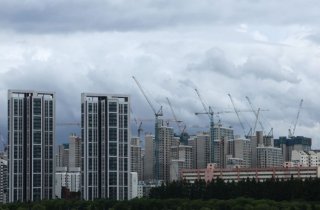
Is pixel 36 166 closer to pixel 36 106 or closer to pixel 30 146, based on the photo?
pixel 30 146

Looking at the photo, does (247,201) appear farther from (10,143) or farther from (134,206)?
(10,143)

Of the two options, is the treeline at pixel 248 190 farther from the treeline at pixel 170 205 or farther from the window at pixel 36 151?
the window at pixel 36 151

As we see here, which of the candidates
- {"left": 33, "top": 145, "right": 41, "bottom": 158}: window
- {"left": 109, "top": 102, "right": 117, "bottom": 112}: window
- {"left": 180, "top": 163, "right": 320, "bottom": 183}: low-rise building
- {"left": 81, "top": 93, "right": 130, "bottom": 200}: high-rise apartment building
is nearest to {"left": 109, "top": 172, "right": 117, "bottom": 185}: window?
{"left": 81, "top": 93, "right": 130, "bottom": 200}: high-rise apartment building

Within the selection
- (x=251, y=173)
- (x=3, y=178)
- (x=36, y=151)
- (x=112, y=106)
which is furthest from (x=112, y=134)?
(x=251, y=173)

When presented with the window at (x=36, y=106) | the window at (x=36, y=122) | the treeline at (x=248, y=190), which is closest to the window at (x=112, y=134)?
the window at (x=36, y=122)

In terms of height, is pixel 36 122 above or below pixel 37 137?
above

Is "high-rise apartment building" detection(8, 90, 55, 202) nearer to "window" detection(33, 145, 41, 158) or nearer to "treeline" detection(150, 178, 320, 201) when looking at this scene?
"window" detection(33, 145, 41, 158)
